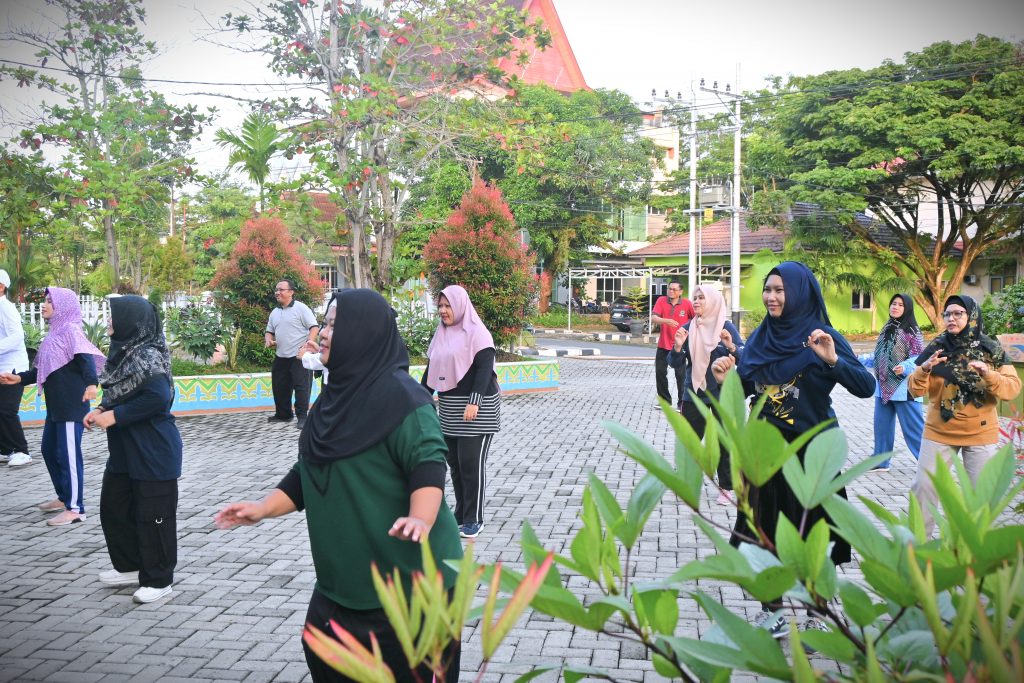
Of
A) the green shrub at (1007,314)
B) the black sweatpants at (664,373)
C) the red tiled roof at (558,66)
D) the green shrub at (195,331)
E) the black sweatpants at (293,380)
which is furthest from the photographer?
the red tiled roof at (558,66)

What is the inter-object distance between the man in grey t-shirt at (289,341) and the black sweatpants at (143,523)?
17.5 feet

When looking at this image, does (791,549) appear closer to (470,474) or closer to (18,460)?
(470,474)

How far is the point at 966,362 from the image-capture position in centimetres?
545

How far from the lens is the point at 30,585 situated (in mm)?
5430

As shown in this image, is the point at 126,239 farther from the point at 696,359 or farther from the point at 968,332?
the point at 968,332

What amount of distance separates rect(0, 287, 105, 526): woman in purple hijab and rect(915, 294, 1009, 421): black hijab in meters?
5.94

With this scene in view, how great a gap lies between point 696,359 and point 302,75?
994 cm

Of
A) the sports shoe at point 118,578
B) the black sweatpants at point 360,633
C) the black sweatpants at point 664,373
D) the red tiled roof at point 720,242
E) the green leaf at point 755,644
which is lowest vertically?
the sports shoe at point 118,578

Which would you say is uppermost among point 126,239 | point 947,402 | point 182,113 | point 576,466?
point 182,113

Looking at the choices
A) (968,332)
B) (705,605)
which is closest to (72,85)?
(968,332)

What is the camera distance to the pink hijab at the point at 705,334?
7.68m

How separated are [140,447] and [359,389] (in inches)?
103

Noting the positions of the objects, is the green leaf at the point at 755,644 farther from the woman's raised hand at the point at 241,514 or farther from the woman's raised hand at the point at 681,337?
the woman's raised hand at the point at 681,337

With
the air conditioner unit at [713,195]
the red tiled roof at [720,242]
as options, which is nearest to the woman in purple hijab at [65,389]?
the air conditioner unit at [713,195]
